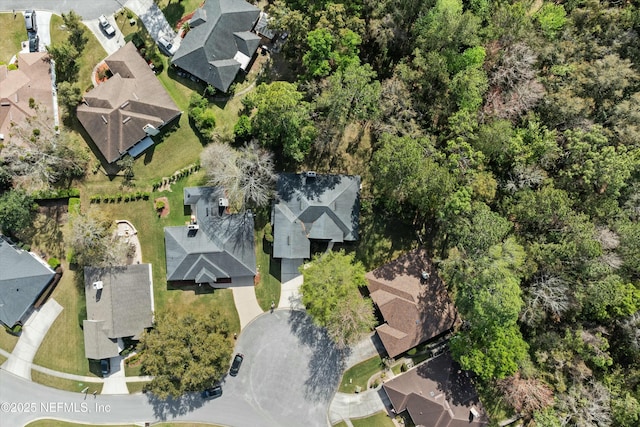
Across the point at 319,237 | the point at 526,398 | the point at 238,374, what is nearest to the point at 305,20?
the point at 319,237

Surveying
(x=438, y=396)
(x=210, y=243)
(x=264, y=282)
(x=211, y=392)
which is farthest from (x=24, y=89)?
(x=438, y=396)

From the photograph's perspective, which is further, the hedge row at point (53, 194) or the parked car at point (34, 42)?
the parked car at point (34, 42)

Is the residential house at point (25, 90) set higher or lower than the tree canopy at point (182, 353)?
higher

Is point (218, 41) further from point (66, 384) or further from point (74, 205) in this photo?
point (66, 384)

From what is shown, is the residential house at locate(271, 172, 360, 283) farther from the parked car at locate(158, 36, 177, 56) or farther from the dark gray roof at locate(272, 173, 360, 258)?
the parked car at locate(158, 36, 177, 56)

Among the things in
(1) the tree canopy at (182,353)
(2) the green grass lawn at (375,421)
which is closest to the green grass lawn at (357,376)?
(2) the green grass lawn at (375,421)

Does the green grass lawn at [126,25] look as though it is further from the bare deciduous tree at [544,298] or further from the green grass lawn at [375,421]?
the bare deciduous tree at [544,298]
